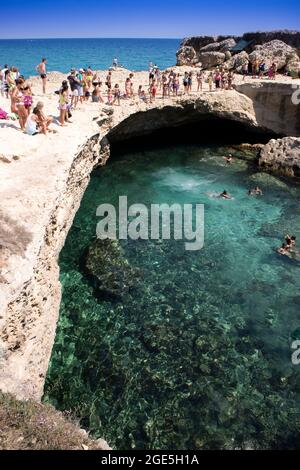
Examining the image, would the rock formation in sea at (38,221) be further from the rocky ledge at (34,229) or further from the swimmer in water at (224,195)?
the swimmer in water at (224,195)

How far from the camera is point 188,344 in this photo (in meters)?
12.2

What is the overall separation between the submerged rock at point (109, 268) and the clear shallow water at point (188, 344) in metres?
0.38

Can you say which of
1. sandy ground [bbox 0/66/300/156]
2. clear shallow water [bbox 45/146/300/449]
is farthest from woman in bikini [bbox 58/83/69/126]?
clear shallow water [bbox 45/146/300/449]

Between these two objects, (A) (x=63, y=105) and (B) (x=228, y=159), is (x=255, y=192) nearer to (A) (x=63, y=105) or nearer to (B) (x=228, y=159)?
(B) (x=228, y=159)

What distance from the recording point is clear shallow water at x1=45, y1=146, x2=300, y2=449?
32.3ft

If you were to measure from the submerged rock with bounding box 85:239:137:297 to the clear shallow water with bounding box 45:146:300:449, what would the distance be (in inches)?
15.0

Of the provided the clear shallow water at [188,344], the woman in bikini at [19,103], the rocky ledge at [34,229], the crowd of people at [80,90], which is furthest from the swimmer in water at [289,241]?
the woman in bikini at [19,103]

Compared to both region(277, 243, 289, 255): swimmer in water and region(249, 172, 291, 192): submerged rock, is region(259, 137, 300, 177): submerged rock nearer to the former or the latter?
region(249, 172, 291, 192): submerged rock

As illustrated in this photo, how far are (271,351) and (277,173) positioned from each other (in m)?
18.1

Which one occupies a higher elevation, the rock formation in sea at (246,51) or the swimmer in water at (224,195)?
the rock formation in sea at (246,51)

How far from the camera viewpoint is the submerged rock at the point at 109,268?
1467cm

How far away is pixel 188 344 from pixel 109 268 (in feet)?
16.8
